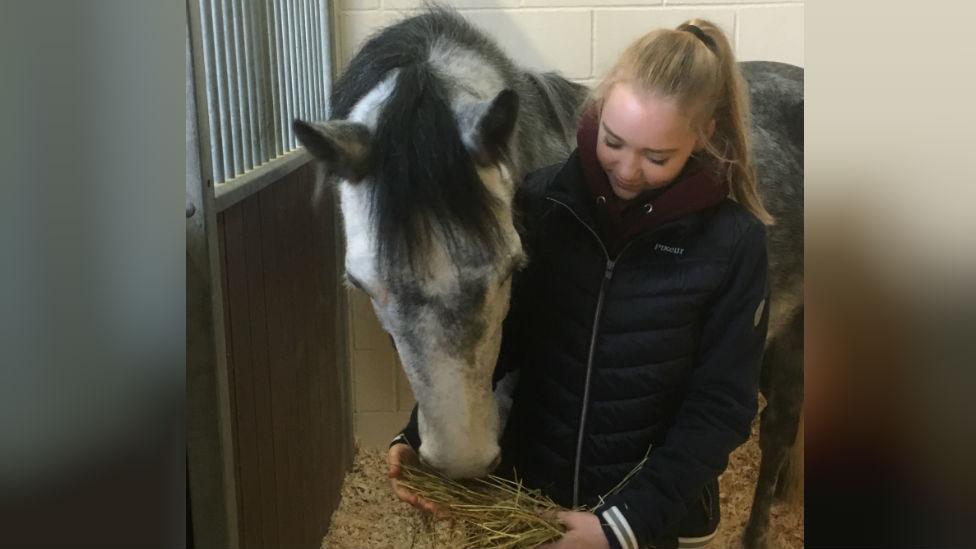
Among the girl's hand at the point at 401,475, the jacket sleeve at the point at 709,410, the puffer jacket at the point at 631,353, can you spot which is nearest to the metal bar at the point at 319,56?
the puffer jacket at the point at 631,353

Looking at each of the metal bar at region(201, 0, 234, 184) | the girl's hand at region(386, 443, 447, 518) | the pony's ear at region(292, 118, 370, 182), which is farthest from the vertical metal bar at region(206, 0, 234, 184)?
the girl's hand at region(386, 443, 447, 518)

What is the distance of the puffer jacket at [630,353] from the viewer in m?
0.88

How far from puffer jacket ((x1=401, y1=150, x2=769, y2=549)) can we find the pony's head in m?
0.05

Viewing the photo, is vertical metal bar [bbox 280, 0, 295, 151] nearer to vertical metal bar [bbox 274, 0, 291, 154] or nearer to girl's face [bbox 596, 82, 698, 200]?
vertical metal bar [bbox 274, 0, 291, 154]

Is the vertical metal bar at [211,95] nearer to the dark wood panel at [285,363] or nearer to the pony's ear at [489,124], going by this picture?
the dark wood panel at [285,363]

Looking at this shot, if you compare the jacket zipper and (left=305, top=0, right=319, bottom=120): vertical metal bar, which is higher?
(left=305, top=0, right=319, bottom=120): vertical metal bar

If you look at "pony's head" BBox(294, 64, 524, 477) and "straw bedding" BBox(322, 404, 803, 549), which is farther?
"straw bedding" BBox(322, 404, 803, 549)

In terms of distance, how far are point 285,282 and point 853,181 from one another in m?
0.70

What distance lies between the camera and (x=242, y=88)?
2.84ft

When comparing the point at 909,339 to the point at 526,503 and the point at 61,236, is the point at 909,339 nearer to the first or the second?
the point at 526,503

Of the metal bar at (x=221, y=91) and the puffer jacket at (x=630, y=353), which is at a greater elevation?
the metal bar at (x=221, y=91)

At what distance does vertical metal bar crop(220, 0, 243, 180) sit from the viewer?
85 centimetres

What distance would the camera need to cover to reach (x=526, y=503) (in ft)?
3.00

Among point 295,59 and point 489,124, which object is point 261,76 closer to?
point 295,59
